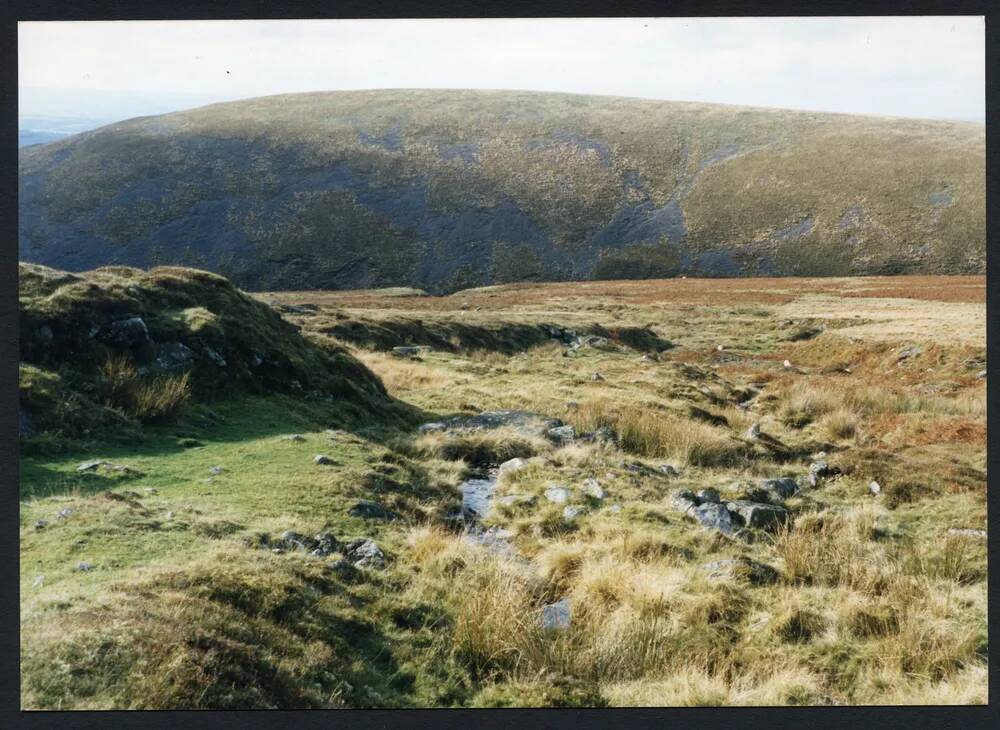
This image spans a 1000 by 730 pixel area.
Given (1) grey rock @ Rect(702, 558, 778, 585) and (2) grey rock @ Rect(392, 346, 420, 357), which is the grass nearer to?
(1) grey rock @ Rect(702, 558, 778, 585)

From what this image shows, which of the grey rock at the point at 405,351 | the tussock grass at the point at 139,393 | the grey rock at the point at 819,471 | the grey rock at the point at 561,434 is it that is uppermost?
the tussock grass at the point at 139,393

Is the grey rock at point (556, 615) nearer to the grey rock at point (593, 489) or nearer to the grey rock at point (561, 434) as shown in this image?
the grey rock at point (593, 489)

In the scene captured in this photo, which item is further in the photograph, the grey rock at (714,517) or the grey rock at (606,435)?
the grey rock at (606,435)

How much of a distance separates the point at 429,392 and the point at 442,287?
67487 millimetres

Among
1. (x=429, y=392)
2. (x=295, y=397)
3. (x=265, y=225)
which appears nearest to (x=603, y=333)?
(x=429, y=392)

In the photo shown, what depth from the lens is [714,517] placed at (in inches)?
346

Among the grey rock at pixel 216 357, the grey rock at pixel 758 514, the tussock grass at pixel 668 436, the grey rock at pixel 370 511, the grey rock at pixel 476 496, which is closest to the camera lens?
the grey rock at pixel 370 511

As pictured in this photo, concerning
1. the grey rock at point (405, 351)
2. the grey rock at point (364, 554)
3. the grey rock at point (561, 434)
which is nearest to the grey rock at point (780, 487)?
the grey rock at point (561, 434)

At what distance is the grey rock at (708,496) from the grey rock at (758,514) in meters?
0.38

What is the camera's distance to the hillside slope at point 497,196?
A: 83.8m

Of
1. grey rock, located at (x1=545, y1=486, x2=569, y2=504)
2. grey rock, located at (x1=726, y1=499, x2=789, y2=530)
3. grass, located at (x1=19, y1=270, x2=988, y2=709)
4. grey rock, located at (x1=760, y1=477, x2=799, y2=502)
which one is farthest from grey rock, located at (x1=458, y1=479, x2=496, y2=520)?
grey rock, located at (x1=760, y1=477, x2=799, y2=502)

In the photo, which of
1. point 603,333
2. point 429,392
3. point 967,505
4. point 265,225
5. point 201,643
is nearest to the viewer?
point 201,643

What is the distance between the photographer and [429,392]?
16328 mm
